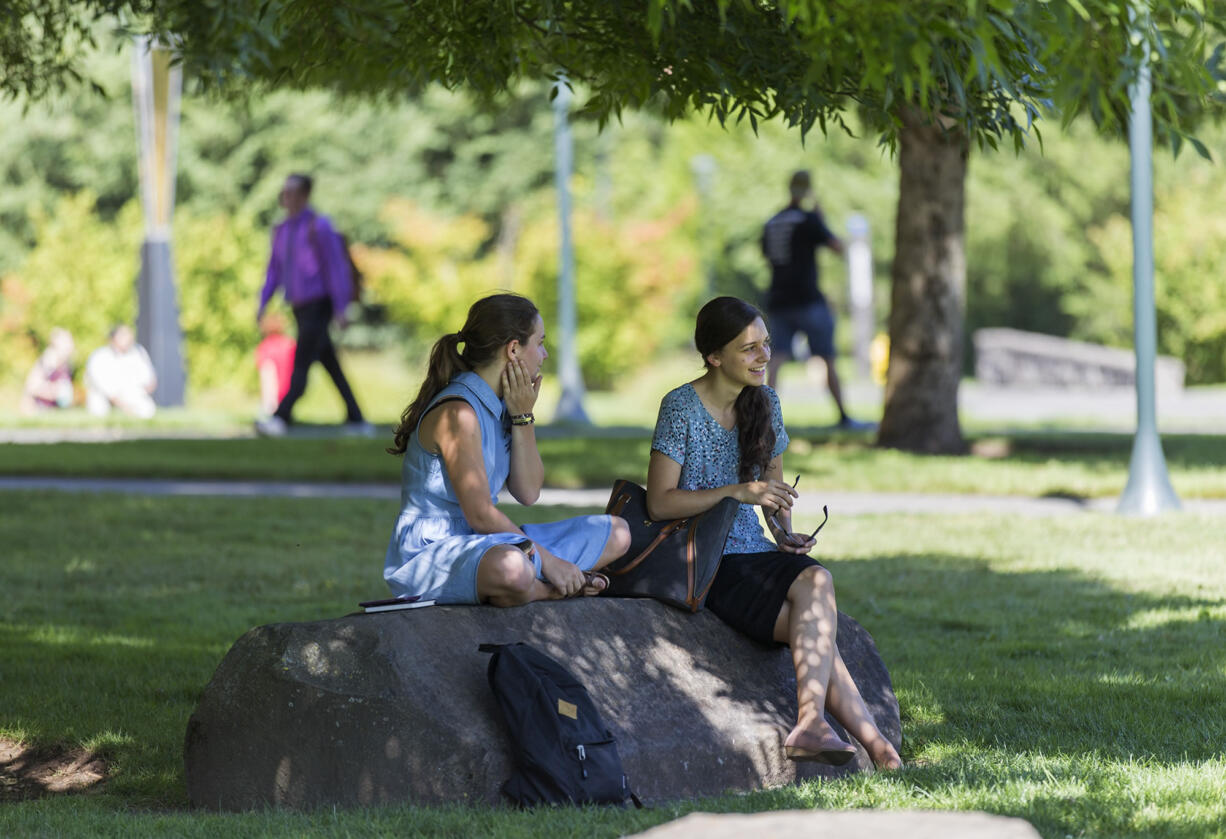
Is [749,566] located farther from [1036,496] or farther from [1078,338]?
[1078,338]

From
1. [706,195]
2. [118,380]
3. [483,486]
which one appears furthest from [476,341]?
[706,195]

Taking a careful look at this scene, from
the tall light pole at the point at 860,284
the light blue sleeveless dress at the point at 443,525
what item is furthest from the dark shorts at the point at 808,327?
the tall light pole at the point at 860,284

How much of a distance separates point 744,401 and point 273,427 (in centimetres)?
1017

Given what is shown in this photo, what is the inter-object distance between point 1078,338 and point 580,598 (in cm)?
3440

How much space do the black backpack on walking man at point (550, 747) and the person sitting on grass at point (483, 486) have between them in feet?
1.39

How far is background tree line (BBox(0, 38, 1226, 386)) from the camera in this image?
2948 cm

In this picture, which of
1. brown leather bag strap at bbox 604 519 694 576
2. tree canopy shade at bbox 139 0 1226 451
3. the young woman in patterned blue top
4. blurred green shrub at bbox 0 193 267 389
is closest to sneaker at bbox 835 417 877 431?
tree canopy shade at bbox 139 0 1226 451

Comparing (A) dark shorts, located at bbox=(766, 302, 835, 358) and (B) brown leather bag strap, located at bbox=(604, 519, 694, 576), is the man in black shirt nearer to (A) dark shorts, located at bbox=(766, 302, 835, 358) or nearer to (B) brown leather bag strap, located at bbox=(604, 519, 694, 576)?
(A) dark shorts, located at bbox=(766, 302, 835, 358)

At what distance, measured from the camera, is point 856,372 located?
1345 inches

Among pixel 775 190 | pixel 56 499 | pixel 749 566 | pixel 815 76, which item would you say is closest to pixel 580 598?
pixel 749 566

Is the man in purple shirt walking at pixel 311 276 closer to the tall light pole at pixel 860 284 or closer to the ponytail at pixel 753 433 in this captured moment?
the ponytail at pixel 753 433

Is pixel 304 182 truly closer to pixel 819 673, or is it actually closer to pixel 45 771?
pixel 45 771

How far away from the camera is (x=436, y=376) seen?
205 inches

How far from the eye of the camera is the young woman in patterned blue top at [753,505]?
4.85 metres
